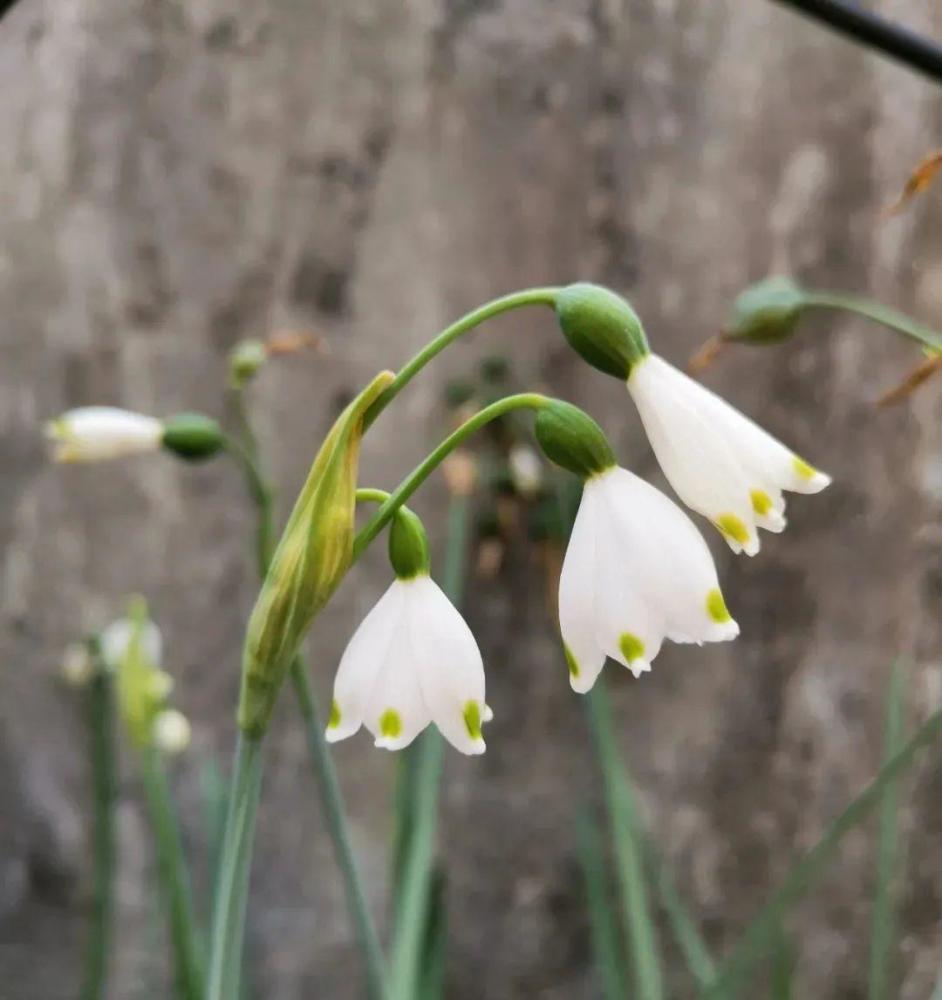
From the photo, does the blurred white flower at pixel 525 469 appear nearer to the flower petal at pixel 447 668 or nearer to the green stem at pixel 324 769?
the green stem at pixel 324 769

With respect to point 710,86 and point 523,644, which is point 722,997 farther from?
point 710,86

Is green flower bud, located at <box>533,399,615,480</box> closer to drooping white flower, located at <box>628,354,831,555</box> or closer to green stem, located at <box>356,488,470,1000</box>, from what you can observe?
drooping white flower, located at <box>628,354,831,555</box>

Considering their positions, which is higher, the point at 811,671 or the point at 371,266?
the point at 371,266

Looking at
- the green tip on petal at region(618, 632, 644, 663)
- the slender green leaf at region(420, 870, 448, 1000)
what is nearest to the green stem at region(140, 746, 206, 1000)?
the slender green leaf at region(420, 870, 448, 1000)

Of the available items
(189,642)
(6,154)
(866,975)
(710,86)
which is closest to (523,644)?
(189,642)

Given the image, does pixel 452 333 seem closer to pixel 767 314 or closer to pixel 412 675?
pixel 412 675

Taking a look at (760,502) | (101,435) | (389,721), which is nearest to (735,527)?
(760,502)
